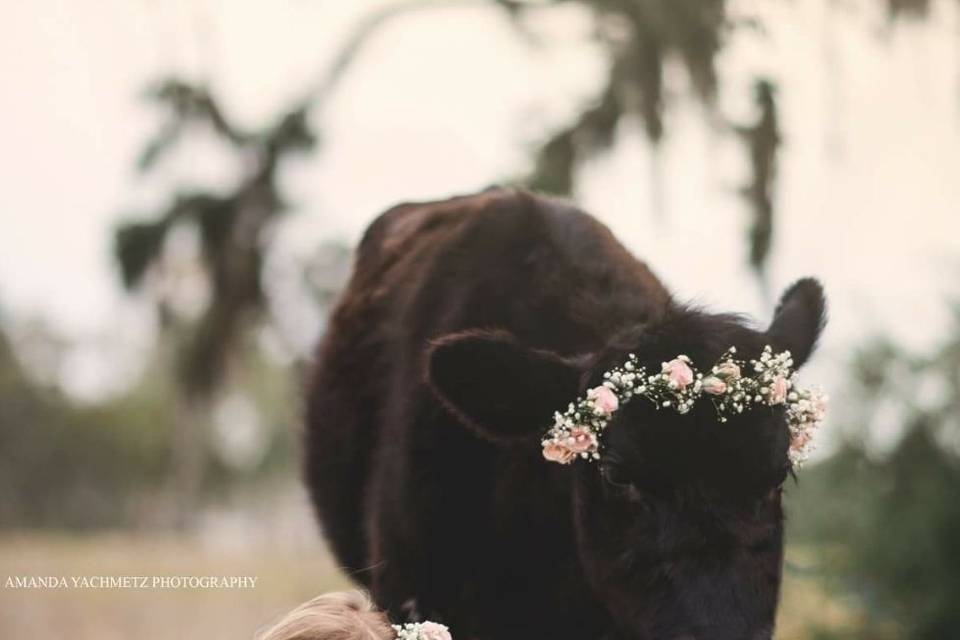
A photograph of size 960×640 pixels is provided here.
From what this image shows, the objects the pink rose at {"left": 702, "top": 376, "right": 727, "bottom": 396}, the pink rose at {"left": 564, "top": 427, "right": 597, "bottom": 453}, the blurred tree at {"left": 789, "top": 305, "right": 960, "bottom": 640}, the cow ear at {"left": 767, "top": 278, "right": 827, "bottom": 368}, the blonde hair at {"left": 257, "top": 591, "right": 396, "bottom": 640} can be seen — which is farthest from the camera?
the blurred tree at {"left": 789, "top": 305, "right": 960, "bottom": 640}

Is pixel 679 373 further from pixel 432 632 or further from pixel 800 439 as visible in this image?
pixel 432 632

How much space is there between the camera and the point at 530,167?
9273mm

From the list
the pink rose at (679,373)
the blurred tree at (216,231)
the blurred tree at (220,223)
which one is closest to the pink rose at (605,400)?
the pink rose at (679,373)

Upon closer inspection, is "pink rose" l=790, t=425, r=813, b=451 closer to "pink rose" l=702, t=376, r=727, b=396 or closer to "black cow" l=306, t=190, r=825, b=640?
"black cow" l=306, t=190, r=825, b=640

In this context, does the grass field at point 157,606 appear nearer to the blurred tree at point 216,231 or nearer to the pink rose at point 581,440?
the blurred tree at point 216,231

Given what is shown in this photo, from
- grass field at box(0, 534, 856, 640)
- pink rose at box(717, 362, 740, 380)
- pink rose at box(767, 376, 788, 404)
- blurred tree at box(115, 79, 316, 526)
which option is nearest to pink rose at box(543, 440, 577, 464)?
pink rose at box(717, 362, 740, 380)

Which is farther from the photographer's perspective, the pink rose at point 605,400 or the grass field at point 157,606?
the grass field at point 157,606

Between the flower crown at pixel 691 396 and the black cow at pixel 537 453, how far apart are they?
1.7 inches

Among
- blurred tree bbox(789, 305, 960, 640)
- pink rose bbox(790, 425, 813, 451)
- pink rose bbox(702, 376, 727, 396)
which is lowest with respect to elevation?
blurred tree bbox(789, 305, 960, 640)

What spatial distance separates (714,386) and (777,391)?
21 centimetres

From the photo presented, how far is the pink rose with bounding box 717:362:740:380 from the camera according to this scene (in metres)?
3.56

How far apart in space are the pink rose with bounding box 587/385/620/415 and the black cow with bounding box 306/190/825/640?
0.04 meters

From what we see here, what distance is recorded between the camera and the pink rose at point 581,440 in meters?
3.65

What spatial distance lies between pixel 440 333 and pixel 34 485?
38.6m
